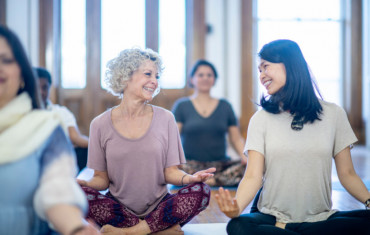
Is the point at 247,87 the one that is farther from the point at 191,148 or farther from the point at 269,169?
the point at 269,169

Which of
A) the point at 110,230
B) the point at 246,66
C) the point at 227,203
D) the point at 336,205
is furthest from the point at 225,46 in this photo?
the point at 227,203

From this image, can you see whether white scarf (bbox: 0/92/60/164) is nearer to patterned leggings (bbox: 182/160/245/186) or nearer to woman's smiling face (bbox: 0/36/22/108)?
woman's smiling face (bbox: 0/36/22/108)

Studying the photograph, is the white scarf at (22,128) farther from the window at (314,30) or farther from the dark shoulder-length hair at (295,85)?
the window at (314,30)

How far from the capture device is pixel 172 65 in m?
6.36

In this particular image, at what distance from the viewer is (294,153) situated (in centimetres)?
168

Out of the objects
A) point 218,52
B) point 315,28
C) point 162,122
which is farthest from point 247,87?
point 162,122

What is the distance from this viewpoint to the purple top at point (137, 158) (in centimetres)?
194

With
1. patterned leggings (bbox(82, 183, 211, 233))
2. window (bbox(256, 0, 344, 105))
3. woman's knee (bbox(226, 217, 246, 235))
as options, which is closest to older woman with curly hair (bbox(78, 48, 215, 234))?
patterned leggings (bbox(82, 183, 211, 233))

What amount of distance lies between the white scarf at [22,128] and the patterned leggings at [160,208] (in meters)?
0.88

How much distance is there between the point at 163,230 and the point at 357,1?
6.02m

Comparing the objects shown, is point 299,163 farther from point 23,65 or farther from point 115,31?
point 115,31

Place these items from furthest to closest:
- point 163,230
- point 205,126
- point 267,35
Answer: point 267,35
point 205,126
point 163,230

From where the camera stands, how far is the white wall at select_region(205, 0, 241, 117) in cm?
625

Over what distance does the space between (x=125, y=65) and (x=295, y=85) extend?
0.83m
